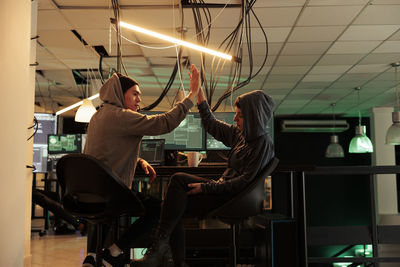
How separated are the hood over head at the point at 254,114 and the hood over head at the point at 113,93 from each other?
Result: 705 mm

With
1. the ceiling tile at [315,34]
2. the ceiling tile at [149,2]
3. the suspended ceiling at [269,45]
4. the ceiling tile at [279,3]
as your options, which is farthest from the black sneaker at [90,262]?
the ceiling tile at [315,34]

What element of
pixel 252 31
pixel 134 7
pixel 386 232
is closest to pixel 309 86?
pixel 252 31

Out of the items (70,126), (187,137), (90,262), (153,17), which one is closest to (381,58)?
(153,17)

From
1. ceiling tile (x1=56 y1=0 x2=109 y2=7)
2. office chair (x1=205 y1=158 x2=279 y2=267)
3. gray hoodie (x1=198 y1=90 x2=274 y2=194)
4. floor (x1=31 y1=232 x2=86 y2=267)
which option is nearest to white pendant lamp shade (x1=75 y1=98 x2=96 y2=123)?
ceiling tile (x1=56 y1=0 x2=109 y2=7)

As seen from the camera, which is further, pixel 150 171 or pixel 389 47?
pixel 389 47

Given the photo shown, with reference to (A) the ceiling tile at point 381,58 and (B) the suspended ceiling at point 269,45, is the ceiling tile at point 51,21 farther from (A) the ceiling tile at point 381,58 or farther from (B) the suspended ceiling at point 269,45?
(A) the ceiling tile at point 381,58

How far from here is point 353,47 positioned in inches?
219

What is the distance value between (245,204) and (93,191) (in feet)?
2.37

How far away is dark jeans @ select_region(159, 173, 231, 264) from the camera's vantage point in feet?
6.58

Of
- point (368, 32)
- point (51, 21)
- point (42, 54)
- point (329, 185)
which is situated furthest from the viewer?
point (329, 185)

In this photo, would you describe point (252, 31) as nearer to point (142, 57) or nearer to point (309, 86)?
point (142, 57)

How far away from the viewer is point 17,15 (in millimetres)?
2297

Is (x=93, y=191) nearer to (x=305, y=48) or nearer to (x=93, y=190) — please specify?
(x=93, y=190)

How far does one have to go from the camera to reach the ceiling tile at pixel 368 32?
4871mm
